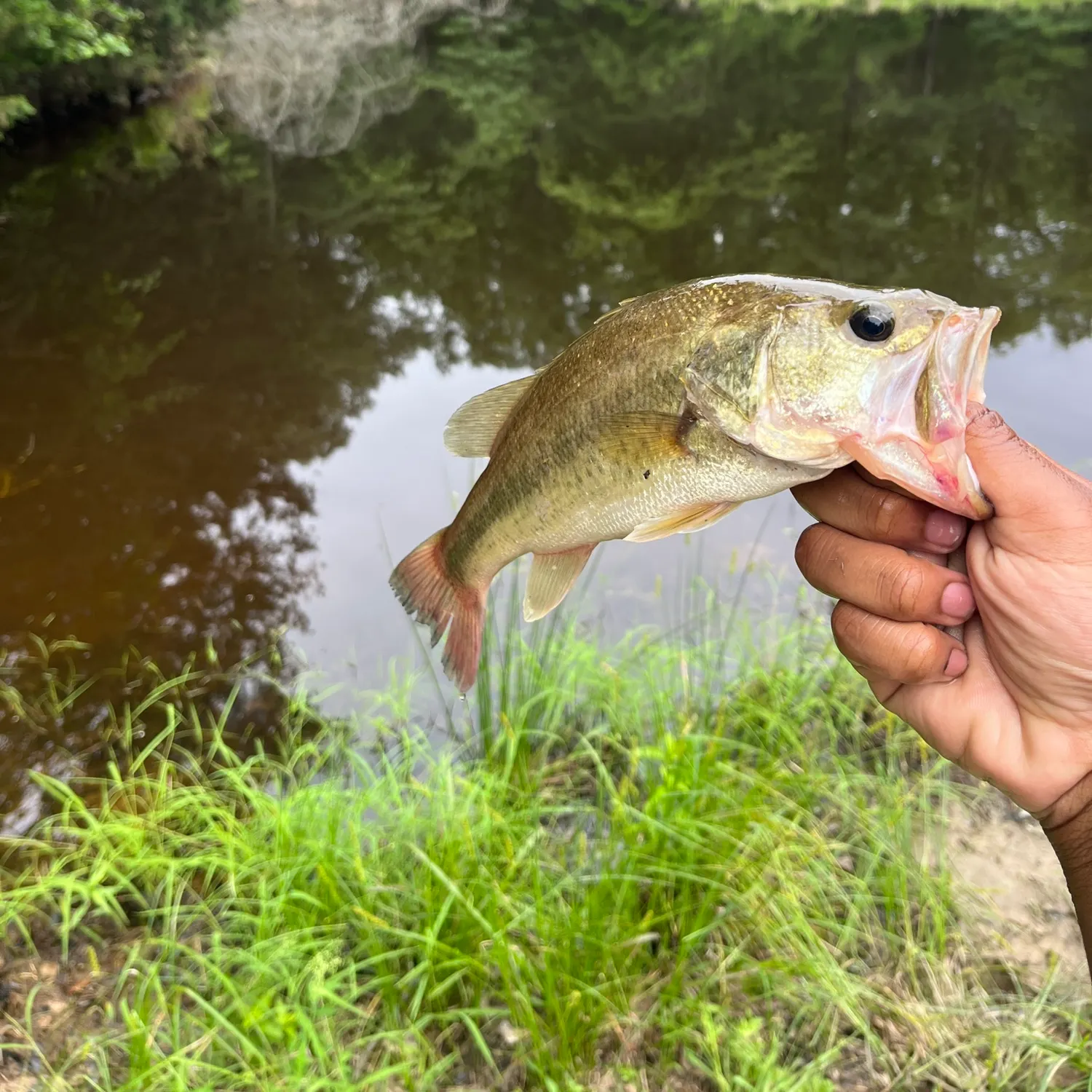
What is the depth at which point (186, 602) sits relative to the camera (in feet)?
20.7

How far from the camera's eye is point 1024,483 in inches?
67.8

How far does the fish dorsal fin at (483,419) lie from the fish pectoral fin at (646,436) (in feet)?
1.08

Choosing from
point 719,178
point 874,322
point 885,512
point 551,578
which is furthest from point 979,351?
point 719,178

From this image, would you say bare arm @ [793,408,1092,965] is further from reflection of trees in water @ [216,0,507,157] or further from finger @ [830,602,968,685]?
reflection of trees in water @ [216,0,507,157]

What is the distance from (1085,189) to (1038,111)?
298 inches

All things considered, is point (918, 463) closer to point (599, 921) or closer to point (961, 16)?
point (599, 921)

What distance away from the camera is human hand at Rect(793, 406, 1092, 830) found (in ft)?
5.73

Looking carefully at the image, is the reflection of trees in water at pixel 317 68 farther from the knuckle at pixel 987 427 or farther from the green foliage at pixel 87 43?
the knuckle at pixel 987 427

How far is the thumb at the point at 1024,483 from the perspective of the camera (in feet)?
5.65

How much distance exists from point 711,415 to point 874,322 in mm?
367

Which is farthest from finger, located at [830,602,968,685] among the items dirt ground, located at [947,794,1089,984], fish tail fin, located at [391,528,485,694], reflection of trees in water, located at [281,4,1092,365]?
reflection of trees in water, located at [281,4,1092,365]

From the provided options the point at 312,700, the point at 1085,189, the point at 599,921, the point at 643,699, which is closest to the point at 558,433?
the point at 599,921

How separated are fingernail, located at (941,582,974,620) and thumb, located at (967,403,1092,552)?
0.23 meters

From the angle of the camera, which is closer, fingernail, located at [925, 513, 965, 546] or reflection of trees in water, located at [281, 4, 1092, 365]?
fingernail, located at [925, 513, 965, 546]
